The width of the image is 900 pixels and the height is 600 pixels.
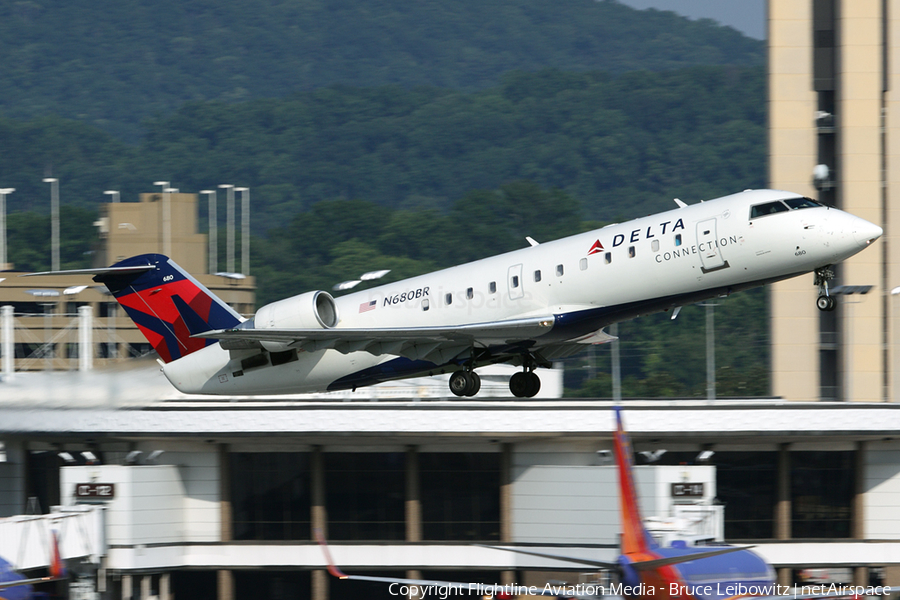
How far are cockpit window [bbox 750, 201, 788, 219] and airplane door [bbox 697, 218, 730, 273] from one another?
831 mm

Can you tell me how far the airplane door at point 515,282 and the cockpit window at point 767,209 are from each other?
17.8ft

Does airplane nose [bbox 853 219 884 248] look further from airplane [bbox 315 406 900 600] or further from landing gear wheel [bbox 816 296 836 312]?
airplane [bbox 315 406 900 600]

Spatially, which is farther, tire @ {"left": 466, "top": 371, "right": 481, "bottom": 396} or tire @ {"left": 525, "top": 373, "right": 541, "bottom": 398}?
tire @ {"left": 525, "top": 373, "right": 541, "bottom": 398}

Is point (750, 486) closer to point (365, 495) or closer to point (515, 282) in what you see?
point (365, 495)

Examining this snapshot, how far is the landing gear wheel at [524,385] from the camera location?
95.3 feet

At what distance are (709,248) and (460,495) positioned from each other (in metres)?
14.2

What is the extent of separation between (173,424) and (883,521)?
21.6m

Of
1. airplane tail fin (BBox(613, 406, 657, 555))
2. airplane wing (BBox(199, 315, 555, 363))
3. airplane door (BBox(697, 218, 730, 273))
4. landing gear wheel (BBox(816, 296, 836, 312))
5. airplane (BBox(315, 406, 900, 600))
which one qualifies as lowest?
airplane (BBox(315, 406, 900, 600))

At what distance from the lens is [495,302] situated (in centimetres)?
2691

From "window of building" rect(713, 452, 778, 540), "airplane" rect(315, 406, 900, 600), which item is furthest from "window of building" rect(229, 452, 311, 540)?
"airplane" rect(315, 406, 900, 600)

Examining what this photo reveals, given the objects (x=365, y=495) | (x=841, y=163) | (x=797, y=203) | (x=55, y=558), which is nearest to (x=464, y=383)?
(x=797, y=203)

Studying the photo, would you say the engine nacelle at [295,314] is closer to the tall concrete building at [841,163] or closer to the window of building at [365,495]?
the window of building at [365,495]

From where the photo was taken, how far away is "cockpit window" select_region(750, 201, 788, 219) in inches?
952

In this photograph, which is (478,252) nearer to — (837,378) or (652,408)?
(837,378)
